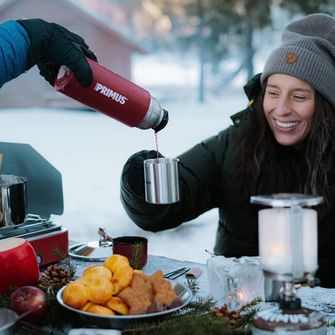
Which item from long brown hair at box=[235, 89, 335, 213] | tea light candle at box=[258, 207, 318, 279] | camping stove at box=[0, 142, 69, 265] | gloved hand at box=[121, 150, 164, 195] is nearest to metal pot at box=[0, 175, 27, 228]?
camping stove at box=[0, 142, 69, 265]

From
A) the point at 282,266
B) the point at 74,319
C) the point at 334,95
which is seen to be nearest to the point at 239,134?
the point at 334,95

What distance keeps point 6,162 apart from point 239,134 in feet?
2.46

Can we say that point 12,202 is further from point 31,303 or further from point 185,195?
point 185,195

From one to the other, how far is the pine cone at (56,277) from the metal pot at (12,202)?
0.78 ft

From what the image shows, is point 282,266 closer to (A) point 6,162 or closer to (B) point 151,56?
(A) point 6,162

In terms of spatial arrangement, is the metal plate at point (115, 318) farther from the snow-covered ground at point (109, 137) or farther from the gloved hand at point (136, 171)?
the snow-covered ground at point (109, 137)

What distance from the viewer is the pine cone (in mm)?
1381

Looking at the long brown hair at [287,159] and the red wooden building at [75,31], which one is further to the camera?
the red wooden building at [75,31]

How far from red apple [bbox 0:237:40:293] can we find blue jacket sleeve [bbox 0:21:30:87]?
402mm

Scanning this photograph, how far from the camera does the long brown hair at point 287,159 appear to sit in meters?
1.88

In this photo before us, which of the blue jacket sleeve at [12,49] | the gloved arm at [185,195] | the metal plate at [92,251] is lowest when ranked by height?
the metal plate at [92,251]

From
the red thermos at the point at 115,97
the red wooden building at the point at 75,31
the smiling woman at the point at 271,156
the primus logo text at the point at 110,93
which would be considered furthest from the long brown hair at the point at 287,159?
the red wooden building at the point at 75,31

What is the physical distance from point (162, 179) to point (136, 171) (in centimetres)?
28

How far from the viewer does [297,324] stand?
983 mm
